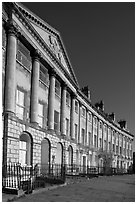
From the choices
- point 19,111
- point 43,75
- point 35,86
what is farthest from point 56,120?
point 19,111

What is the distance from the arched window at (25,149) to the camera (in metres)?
24.3

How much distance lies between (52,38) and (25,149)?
13578 mm

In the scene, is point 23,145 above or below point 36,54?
below

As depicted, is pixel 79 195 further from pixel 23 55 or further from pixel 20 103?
pixel 23 55

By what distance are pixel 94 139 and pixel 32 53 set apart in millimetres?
29765

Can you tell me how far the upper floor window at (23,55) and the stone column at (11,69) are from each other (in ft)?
6.39

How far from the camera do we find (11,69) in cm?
2141

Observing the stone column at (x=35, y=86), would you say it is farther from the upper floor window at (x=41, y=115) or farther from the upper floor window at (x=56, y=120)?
the upper floor window at (x=56, y=120)

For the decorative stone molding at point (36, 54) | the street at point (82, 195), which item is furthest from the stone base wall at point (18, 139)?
the decorative stone molding at point (36, 54)

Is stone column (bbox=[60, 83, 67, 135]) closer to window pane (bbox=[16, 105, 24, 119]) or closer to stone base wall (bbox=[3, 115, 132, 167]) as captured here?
stone base wall (bbox=[3, 115, 132, 167])

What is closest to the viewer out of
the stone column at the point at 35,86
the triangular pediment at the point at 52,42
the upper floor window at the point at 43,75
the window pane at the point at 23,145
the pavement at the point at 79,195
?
the pavement at the point at 79,195

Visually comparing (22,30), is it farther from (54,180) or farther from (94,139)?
(94,139)

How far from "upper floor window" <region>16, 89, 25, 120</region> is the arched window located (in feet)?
5.54

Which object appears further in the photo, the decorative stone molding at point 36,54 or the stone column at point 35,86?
the decorative stone molding at point 36,54
